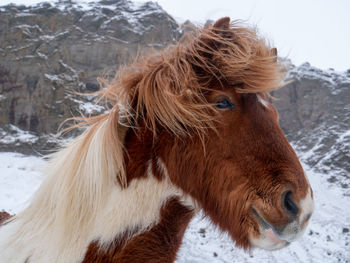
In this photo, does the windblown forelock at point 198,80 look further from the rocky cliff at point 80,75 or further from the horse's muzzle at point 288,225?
the rocky cliff at point 80,75

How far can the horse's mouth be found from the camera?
1.05m

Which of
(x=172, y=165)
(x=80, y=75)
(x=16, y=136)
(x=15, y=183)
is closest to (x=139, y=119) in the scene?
(x=172, y=165)

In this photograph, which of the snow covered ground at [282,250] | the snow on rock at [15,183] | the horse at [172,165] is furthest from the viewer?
the snow on rock at [15,183]

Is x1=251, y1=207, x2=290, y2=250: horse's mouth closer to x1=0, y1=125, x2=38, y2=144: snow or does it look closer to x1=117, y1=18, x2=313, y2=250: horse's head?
x1=117, y1=18, x2=313, y2=250: horse's head

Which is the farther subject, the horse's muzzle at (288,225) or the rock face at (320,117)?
the rock face at (320,117)

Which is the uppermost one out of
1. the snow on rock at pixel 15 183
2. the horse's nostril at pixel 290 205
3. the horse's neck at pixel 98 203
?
the horse's nostril at pixel 290 205

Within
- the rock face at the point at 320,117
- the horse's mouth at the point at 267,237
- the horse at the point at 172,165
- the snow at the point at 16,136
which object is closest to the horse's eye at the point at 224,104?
the horse at the point at 172,165

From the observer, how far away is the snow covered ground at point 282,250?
19.1 feet

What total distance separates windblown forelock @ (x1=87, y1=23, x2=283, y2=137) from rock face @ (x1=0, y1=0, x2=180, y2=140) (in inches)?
661

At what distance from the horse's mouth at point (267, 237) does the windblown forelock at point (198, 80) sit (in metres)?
0.47

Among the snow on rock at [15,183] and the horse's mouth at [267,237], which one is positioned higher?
the horse's mouth at [267,237]

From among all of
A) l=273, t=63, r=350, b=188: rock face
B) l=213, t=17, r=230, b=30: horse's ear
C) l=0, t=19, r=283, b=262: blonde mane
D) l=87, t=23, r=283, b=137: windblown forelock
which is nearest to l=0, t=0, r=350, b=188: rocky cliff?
l=273, t=63, r=350, b=188: rock face

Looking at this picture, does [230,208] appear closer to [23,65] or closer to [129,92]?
[129,92]

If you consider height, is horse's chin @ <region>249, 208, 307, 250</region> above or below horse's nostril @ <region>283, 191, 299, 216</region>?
below
